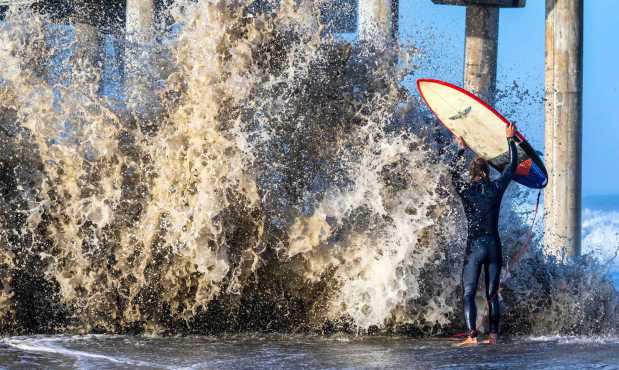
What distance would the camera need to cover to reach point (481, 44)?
11625mm

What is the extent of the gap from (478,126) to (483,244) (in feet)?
4.22

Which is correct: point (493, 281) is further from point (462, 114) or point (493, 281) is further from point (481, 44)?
point (481, 44)

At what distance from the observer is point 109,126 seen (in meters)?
9.33

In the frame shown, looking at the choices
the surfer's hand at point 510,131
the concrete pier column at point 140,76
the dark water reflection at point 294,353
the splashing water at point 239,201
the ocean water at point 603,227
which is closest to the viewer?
the dark water reflection at point 294,353

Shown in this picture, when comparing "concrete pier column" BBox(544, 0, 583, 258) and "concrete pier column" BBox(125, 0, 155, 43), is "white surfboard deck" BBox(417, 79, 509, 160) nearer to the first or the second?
"concrete pier column" BBox(544, 0, 583, 258)

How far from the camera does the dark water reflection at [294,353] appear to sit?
6957 millimetres

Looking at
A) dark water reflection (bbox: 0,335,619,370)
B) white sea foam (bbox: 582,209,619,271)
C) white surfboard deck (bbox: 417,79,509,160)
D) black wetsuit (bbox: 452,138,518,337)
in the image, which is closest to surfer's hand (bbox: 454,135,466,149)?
white surfboard deck (bbox: 417,79,509,160)

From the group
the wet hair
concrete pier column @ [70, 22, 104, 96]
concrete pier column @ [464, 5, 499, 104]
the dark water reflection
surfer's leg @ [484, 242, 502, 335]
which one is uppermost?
concrete pier column @ [464, 5, 499, 104]

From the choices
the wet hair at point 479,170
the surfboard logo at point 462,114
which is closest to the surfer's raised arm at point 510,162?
the wet hair at point 479,170

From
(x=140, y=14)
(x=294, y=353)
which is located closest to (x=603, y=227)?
(x=140, y=14)

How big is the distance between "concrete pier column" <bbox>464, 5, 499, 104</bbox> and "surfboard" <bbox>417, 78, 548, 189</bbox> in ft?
7.71

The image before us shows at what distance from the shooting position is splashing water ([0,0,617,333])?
348 inches

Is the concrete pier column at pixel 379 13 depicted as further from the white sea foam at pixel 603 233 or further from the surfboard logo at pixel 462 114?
the white sea foam at pixel 603 233

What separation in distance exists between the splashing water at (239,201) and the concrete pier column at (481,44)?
223 centimetres
